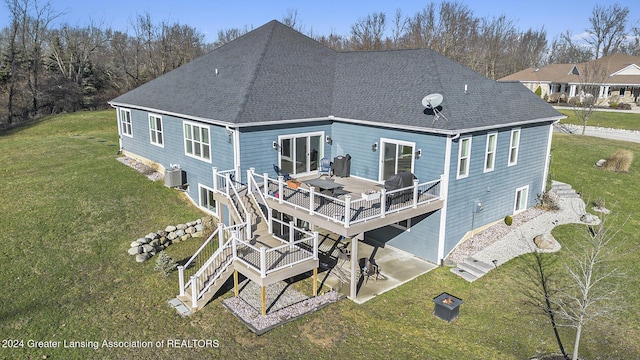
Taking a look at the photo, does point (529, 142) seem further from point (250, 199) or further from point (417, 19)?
point (417, 19)

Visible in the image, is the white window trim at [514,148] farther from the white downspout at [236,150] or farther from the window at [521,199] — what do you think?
the white downspout at [236,150]

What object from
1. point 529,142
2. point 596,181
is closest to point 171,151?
point 529,142

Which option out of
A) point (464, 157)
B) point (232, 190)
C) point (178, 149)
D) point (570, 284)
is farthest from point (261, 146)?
point (570, 284)

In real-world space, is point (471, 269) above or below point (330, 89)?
below

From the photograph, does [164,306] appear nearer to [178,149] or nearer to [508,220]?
[178,149]

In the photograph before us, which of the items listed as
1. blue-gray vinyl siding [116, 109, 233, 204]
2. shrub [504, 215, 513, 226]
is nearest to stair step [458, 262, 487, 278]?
shrub [504, 215, 513, 226]

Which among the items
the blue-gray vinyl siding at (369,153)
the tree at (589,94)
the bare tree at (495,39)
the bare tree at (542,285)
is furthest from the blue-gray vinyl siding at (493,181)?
the bare tree at (495,39)

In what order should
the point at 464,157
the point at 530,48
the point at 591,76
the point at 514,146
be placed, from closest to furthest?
the point at 464,157 < the point at 514,146 < the point at 591,76 < the point at 530,48

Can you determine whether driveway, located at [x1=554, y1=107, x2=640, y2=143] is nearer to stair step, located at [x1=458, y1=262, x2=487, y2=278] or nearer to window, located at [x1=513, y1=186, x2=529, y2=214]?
window, located at [x1=513, y1=186, x2=529, y2=214]
